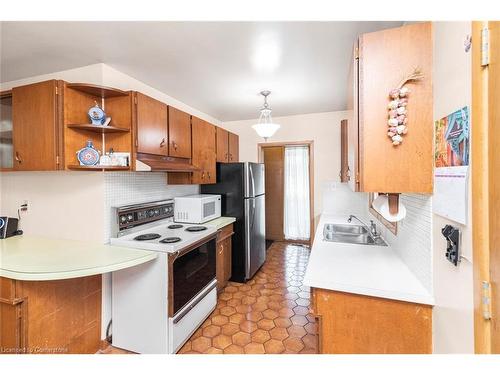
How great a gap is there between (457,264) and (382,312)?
1.53 ft

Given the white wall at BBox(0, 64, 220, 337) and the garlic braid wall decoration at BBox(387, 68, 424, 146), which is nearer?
the garlic braid wall decoration at BBox(387, 68, 424, 146)

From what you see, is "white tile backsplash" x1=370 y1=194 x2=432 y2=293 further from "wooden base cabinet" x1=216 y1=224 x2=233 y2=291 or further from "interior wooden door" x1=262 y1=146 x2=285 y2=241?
"interior wooden door" x1=262 y1=146 x2=285 y2=241

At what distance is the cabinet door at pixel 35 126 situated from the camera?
1.56m

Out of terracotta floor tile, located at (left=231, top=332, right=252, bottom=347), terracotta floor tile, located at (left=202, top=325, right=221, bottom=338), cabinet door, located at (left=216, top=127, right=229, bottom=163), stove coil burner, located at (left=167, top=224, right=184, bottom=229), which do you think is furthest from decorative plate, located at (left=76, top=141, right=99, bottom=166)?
terracotta floor tile, located at (left=231, top=332, right=252, bottom=347)

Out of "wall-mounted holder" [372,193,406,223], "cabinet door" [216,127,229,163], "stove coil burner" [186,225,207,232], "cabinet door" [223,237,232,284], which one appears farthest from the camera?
"cabinet door" [216,127,229,163]

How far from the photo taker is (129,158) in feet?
5.60

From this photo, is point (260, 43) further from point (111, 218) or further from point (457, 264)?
point (111, 218)

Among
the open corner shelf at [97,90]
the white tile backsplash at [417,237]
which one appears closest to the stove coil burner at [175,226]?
the open corner shelf at [97,90]

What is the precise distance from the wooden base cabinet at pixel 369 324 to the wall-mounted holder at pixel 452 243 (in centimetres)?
39

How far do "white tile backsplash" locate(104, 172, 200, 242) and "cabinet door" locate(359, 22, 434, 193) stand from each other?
1852 millimetres

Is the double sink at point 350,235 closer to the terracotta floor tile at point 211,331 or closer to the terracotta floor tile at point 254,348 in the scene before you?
the terracotta floor tile at point 254,348

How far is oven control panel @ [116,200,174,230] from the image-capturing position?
1855mm

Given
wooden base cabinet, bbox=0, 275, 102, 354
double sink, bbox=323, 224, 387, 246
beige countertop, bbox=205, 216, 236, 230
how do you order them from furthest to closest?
beige countertop, bbox=205, 216, 236, 230 < double sink, bbox=323, 224, 387, 246 < wooden base cabinet, bbox=0, 275, 102, 354
